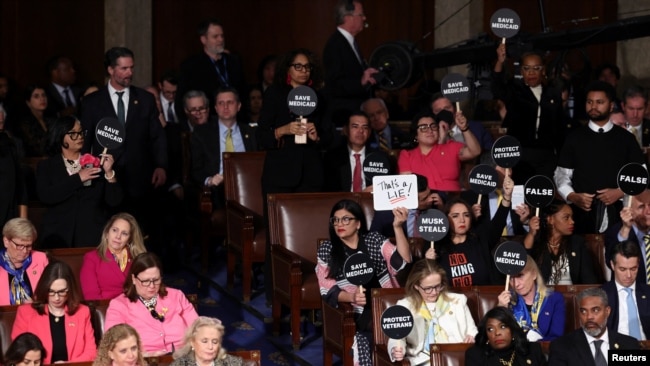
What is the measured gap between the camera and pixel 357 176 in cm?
852

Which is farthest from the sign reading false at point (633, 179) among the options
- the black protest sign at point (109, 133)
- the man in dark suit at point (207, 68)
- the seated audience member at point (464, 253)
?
the man in dark suit at point (207, 68)

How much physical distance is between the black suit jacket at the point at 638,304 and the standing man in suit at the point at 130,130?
2.95 m

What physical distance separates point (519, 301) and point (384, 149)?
8.02 ft

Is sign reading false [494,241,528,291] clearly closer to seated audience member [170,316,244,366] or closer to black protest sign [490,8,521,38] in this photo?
seated audience member [170,316,244,366]

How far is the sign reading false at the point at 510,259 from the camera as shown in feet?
21.8

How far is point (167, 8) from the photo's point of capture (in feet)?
39.4

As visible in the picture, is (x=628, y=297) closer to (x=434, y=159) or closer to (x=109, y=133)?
(x=434, y=159)

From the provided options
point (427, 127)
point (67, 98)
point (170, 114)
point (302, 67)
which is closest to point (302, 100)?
point (302, 67)

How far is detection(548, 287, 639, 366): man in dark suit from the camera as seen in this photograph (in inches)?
245

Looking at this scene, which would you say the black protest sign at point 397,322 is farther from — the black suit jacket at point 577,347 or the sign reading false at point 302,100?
the sign reading false at point 302,100

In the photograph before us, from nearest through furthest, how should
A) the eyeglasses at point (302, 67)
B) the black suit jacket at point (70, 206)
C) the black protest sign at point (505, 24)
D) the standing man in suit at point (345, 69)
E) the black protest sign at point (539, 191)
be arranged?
1. the black protest sign at point (539, 191)
2. the black suit jacket at point (70, 206)
3. the eyeglasses at point (302, 67)
4. the black protest sign at point (505, 24)
5. the standing man in suit at point (345, 69)

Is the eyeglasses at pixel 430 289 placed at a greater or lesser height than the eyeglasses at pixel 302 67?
lesser

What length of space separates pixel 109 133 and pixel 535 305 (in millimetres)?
2519

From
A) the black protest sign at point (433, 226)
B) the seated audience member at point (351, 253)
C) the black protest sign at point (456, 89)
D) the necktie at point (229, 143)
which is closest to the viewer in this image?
the black protest sign at point (433, 226)
